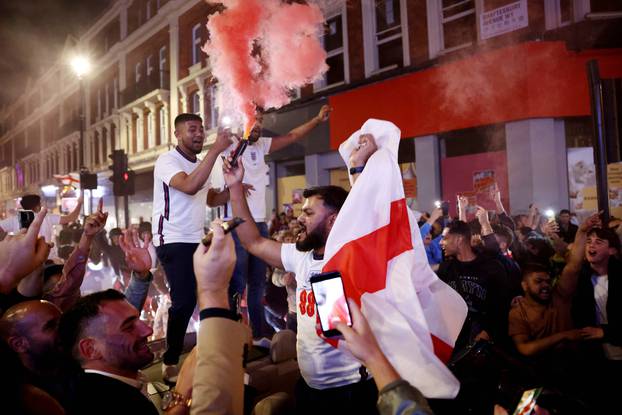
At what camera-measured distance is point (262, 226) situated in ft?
15.2

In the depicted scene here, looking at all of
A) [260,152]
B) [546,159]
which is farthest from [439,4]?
[260,152]

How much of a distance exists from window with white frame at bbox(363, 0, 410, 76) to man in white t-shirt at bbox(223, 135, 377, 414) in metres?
11.2

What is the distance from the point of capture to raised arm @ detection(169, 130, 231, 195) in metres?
3.51

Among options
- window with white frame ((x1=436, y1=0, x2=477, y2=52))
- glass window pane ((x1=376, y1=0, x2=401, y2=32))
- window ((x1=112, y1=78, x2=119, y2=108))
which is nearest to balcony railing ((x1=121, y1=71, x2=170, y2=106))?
window ((x1=112, y1=78, x2=119, y2=108))

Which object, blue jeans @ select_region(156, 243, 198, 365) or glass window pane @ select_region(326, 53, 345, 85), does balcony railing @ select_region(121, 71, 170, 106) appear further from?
blue jeans @ select_region(156, 243, 198, 365)

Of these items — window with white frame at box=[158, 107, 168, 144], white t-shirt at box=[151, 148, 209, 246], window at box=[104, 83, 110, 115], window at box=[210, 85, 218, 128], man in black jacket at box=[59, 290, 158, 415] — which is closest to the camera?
man in black jacket at box=[59, 290, 158, 415]

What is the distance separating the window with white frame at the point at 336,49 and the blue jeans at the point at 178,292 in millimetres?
11918

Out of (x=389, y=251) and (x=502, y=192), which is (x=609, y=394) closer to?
(x=389, y=251)

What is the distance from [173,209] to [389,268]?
2.13 m

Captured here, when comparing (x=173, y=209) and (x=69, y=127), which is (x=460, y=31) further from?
(x=69, y=127)

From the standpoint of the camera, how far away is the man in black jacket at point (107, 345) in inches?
74.3

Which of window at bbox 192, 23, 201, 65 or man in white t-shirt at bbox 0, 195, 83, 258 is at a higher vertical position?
window at bbox 192, 23, 201, 65

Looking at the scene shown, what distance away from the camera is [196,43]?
21.8 meters

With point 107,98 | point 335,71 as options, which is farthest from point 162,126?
point 335,71
